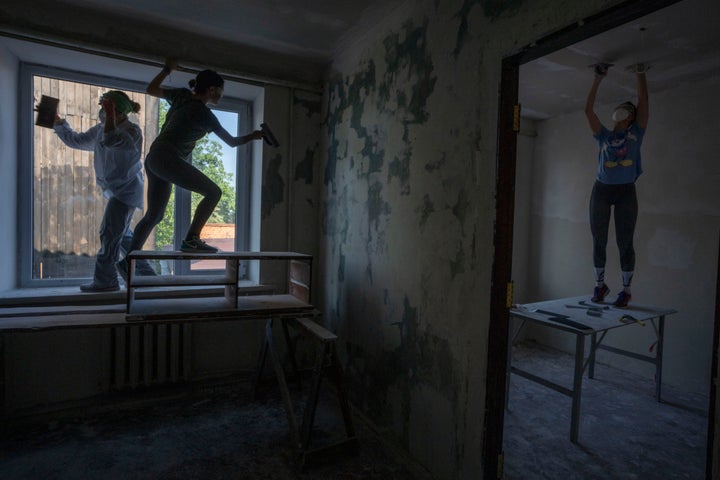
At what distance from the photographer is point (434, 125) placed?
6.68 ft

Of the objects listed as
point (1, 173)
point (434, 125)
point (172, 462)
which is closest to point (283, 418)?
point (172, 462)

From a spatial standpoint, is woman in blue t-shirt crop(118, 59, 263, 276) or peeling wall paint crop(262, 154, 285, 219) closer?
woman in blue t-shirt crop(118, 59, 263, 276)

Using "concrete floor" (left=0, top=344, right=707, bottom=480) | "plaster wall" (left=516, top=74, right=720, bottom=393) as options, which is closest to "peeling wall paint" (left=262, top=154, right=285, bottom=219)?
"concrete floor" (left=0, top=344, right=707, bottom=480)

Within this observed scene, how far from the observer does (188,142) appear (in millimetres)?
2414

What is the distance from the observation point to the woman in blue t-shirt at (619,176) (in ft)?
9.73

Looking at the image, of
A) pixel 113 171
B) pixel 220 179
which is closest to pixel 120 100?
pixel 113 171

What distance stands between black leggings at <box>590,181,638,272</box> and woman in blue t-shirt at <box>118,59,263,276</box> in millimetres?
2865

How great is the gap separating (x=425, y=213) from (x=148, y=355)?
2.23 metres

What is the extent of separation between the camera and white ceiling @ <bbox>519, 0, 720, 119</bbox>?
227cm

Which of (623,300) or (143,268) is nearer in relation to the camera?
(143,268)

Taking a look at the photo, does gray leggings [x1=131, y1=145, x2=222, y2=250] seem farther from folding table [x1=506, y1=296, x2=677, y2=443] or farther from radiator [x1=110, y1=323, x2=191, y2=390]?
folding table [x1=506, y1=296, x2=677, y2=443]

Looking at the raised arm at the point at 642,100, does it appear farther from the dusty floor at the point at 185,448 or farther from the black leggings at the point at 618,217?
the dusty floor at the point at 185,448

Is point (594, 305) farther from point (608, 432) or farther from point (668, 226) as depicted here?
point (668, 226)

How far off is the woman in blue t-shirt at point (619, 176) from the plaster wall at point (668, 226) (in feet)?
1.59
